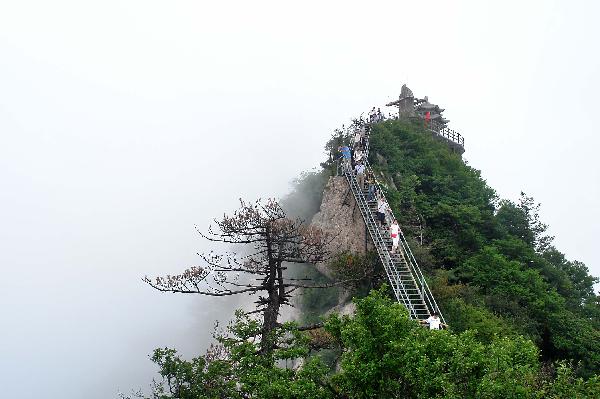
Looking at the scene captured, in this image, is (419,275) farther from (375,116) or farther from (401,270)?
(375,116)

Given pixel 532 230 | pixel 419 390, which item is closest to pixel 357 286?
pixel 419 390

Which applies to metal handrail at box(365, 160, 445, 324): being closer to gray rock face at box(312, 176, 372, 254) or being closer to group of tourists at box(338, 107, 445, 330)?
group of tourists at box(338, 107, 445, 330)

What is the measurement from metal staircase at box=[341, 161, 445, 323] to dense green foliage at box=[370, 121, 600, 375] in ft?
4.86

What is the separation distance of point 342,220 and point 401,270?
600 cm

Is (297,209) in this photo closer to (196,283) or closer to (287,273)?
(287,273)

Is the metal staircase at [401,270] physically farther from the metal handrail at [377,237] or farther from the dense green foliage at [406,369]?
the dense green foliage at [406,369]

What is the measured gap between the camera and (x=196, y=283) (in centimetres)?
1738

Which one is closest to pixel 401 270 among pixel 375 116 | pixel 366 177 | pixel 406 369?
pixel 366 177

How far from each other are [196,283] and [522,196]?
86.7 ft

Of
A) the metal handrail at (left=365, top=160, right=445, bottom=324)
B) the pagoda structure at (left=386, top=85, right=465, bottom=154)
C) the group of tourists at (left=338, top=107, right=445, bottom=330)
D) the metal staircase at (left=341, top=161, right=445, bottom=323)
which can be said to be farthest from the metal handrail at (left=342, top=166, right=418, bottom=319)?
the pagoda structure at (left=386, top=85, right=465, bottom=154)

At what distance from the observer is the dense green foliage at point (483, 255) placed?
22750mm

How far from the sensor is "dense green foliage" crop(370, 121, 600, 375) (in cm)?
2275

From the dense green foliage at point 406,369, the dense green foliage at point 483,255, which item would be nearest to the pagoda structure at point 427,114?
the dense green foliage at point 483,255

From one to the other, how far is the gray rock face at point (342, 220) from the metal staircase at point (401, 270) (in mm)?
1213
